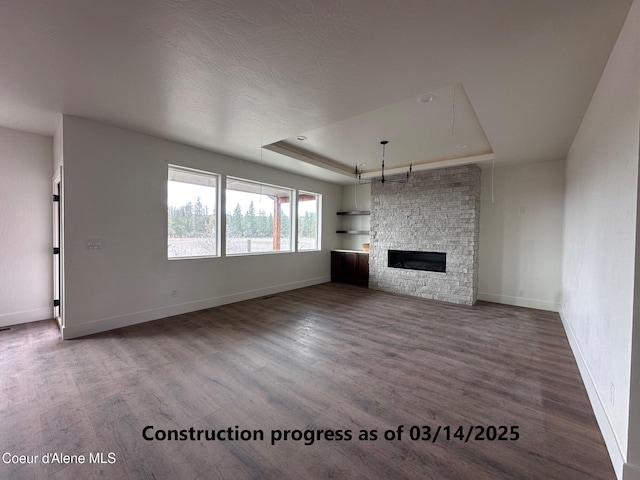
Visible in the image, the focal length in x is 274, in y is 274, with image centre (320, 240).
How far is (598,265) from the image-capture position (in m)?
2.18

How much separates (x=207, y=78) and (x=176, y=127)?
146 cm

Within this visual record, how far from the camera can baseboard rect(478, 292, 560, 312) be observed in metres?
4.77

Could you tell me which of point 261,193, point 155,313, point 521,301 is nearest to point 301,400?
point 155,313

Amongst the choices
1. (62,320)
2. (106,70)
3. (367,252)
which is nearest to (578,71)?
(106,70)

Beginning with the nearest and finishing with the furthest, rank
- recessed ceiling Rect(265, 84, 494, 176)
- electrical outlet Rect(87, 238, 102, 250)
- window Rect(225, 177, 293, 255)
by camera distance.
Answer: recessed ceiling Rect(265, 84, 494, 176)
electrical outlet Rect(87, 238, 102, 250)
window Rect(225, 177, 293, 255)

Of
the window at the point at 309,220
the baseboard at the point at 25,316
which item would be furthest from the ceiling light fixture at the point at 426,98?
the baseboard at the point at 25,316

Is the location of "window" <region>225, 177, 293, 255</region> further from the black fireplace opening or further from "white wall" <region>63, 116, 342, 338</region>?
the black fireplace opening

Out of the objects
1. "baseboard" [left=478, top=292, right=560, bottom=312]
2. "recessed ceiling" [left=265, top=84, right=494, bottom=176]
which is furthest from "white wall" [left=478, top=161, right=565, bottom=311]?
"recessed ceiling" [left=265, top=84, right=494, bottom=176]

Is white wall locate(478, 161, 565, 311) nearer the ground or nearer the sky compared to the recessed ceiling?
nearer the ground

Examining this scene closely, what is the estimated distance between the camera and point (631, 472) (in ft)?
4.73

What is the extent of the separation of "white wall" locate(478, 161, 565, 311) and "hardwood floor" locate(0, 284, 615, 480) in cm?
149

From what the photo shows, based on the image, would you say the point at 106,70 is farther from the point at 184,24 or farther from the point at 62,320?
the point at 62,320

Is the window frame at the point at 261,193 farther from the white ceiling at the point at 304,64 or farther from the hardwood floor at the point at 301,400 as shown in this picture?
the hardwood floor at the point at 301,400

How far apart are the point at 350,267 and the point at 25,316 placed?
5.80 m
